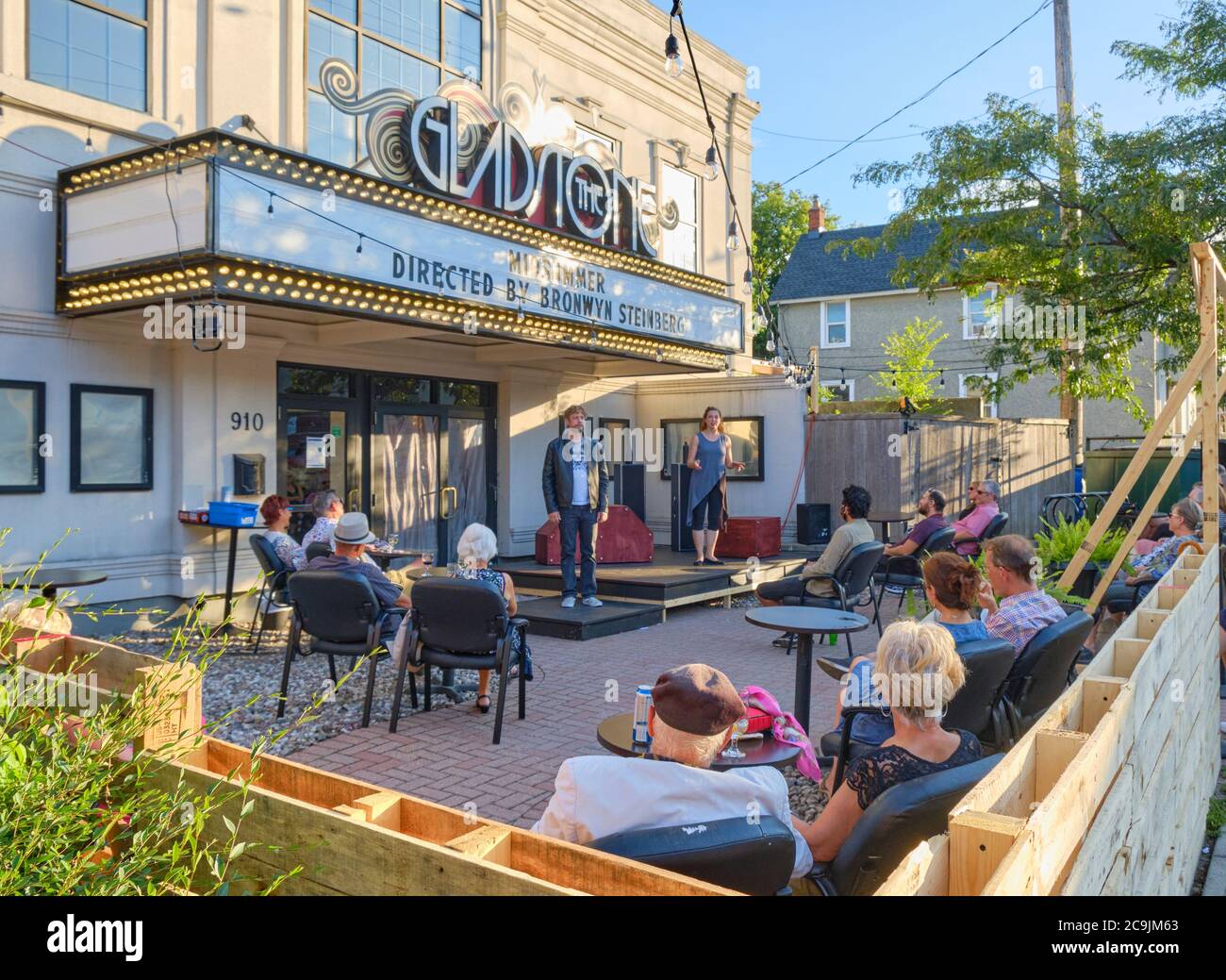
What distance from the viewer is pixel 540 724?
632 cm

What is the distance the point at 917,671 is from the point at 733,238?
14.3 m

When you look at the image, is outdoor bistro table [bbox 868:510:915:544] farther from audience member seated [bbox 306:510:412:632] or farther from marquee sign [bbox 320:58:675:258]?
audience member seated [bbox 306:510:412:632]

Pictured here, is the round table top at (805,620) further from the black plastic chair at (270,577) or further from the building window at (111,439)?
the building window at (111,439)

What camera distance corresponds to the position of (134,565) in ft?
29.2

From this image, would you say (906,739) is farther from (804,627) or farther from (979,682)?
(804,627)

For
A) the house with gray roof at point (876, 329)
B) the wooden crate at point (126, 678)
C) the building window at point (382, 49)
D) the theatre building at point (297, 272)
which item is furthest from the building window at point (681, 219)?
the wooden crate at point (126, 678)

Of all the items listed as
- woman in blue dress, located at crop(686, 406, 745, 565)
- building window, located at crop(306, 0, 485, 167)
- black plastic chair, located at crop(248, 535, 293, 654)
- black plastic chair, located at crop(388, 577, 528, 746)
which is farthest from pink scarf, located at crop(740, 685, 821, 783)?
building window, located at crop(306, 0, 485, 167)

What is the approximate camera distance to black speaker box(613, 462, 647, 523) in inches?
569

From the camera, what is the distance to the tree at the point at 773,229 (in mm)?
39531

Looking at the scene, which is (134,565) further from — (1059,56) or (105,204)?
(1059,56)

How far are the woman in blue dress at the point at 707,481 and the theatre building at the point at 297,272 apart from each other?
53.6 inches

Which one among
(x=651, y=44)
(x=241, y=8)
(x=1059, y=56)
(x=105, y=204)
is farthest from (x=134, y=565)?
(x=1059, y=56)
